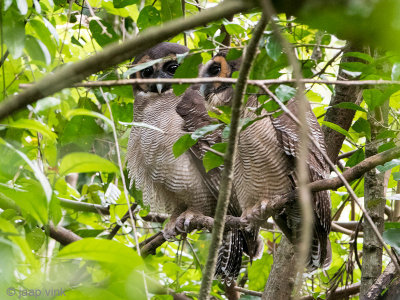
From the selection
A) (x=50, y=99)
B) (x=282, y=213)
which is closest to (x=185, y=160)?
(x=282, y=213)

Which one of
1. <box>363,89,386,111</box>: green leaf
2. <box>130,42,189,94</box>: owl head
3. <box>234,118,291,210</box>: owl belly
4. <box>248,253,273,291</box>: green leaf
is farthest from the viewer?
<box>248,253,273,291</box>: green leaf

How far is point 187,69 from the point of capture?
6.15 ft

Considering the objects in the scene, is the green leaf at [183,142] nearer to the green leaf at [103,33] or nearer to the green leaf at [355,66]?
the green leaf at [355,66]

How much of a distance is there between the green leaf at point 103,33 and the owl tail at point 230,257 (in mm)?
1273

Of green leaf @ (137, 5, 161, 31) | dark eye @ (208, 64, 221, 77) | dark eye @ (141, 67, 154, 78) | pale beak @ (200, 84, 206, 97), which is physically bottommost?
pale beak @ (200, 84, 206, 97)

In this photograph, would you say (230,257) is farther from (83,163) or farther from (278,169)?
(83,163)

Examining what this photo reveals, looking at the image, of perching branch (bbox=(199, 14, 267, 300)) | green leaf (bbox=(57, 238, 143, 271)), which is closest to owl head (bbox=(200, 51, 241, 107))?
perching branch (bbox=(199, 14, 267, 300))

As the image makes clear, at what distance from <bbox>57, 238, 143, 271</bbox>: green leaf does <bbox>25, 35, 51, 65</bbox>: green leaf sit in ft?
2.30

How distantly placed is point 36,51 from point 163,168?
5.75 ft

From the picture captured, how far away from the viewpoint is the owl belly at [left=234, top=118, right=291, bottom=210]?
2.74 metres

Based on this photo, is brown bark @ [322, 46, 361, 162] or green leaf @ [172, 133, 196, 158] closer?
green leaf @ [172, 133, 196, 158]

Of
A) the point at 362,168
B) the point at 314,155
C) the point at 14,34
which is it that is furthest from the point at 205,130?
the point at 314,155

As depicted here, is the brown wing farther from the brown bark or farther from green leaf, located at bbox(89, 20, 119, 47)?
green leaf, located at bbox(89, 20, 119, 47)

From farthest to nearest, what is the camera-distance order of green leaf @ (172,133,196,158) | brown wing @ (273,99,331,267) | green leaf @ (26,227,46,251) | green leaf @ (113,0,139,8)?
1. brown wing @ (273,99,331,267)
2. green leaf @ (113,0,139,8)
3. green leaf @ (26,227,46,251)
4. green leaf @ (172,133,196,158)
